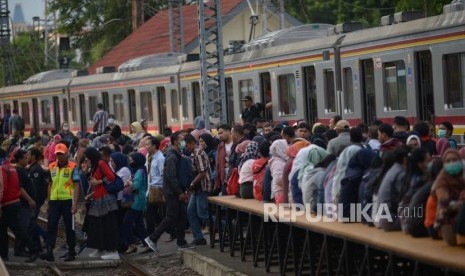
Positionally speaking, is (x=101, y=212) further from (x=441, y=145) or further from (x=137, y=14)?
(x=137, y=14)

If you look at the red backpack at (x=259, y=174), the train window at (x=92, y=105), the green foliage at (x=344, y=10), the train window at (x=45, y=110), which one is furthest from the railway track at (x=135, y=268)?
the green foliage at (x=344, y=10)

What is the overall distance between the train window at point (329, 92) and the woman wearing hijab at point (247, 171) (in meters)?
8.31

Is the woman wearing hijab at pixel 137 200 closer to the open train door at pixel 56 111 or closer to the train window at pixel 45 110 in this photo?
the open train door at pixel 56 111

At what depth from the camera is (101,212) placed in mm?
18625

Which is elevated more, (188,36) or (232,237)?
(188,36)

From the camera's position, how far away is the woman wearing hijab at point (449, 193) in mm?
10438

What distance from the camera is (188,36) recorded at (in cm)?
5872

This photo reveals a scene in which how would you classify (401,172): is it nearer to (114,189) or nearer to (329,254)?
(329,254)

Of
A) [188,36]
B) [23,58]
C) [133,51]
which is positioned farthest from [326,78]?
[23,58]

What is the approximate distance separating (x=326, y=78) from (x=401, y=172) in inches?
543

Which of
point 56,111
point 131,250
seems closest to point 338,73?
point 131,250

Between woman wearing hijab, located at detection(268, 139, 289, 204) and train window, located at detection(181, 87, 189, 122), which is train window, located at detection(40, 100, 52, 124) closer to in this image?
train window, located at detection(181, 87, 189, 122)

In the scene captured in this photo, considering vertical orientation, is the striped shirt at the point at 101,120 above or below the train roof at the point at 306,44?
below

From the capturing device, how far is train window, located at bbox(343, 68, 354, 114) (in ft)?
80.0
